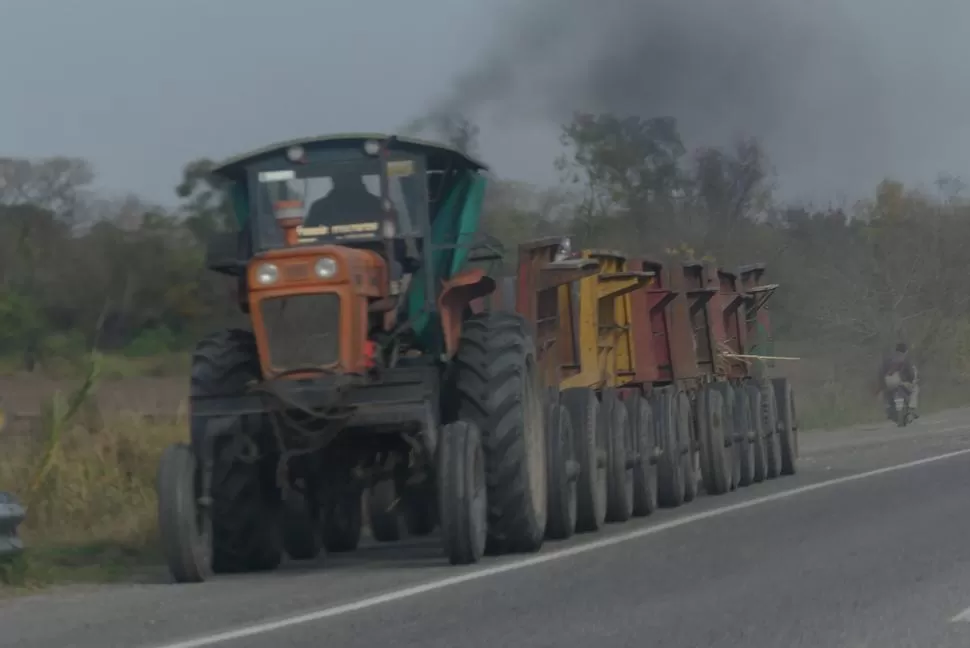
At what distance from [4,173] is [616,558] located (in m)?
22.0

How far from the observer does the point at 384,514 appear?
690 inches

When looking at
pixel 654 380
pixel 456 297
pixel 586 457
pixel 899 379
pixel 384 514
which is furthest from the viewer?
pixel 899 379

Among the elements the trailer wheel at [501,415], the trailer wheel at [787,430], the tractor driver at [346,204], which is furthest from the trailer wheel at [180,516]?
the trailer wheel at [787,430]

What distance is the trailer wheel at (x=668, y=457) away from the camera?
65.1 feet

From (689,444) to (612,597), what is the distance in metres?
9.85

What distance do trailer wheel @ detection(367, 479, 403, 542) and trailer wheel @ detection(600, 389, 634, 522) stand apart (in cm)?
201

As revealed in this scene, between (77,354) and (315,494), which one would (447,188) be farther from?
(77,354)

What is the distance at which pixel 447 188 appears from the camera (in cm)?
1437

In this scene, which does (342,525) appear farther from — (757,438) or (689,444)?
(757,438)

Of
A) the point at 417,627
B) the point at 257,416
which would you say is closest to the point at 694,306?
the point at 257,416

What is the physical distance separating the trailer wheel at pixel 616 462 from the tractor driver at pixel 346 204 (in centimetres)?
480

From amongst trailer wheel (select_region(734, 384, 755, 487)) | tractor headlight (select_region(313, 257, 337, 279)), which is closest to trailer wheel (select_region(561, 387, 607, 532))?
tractor headlight (select_region(313, 257, 337, 279))

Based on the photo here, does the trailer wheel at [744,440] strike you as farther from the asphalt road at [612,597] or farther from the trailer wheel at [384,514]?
the trailer wheel at [384,514]

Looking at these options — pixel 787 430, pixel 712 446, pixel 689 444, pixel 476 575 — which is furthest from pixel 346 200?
pixel 787 430
